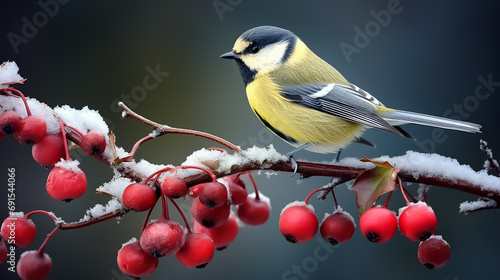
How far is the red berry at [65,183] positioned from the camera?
72 cm

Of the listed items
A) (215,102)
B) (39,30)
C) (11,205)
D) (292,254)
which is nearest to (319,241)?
(292,254)

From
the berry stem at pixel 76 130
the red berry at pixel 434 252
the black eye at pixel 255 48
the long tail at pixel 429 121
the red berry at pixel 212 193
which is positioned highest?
the black eye at pixel 255 48

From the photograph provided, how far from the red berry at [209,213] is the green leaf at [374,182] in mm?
251

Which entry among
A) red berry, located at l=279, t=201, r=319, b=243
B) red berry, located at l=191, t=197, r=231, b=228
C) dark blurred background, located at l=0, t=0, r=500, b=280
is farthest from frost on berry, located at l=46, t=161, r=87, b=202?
dark blurred background, located at l=0, t=0, r=500, b=280

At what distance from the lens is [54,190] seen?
718mm

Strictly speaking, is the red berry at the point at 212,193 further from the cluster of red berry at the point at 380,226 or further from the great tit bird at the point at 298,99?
the great tit bird at the point at 298,99

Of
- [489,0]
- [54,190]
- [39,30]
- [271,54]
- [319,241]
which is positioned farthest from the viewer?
[39,30]

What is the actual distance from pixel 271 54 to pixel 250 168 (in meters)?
0.54

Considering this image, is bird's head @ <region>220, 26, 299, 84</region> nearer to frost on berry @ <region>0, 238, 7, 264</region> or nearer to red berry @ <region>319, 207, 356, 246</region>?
red berry @ <region>319, 207, 356, 246</region>

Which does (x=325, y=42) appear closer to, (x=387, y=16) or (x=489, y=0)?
(x=387, y=16)

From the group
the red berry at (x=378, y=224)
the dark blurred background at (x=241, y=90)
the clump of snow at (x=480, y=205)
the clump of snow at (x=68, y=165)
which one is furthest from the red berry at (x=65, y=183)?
the dark blurred background at (x=241, y=90)

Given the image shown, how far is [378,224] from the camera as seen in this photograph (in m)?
0.79

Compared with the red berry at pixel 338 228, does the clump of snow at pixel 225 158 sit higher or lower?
higher

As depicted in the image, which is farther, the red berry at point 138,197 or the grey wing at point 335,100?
the grey wing at point 335,100
